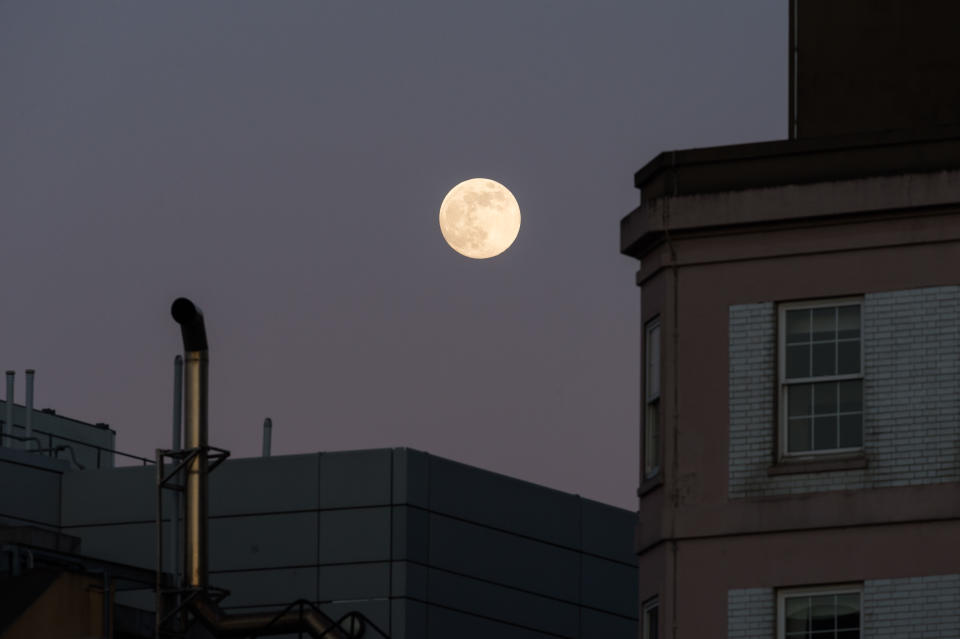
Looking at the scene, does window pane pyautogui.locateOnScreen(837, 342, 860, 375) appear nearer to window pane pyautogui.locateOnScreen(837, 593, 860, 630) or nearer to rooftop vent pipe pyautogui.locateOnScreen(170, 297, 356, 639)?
window pane pyautogui.locateOnScreen(837, 593, 860, 630)

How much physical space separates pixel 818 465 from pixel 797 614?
2.04m

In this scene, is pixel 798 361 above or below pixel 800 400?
above

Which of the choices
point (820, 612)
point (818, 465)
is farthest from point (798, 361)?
point (820, 612)

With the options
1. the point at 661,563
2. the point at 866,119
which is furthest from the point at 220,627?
the point at 866,119

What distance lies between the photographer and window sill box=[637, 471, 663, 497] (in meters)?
30.3

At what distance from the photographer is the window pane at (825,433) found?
2928 cm

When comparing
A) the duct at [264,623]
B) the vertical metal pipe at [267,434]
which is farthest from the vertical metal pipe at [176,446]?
the vertical metal pipe at [267,434]

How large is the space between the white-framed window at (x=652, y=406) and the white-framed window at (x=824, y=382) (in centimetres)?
207

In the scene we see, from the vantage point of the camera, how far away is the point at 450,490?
57.2 metres

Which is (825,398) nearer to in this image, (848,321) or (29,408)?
(848,321)

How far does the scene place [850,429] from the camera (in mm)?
29234

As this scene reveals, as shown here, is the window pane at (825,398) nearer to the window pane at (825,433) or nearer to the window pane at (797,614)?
the window pane at (825,433)

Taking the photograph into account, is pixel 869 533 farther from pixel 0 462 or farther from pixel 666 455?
pixel 0 462

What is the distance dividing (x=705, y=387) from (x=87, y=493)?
110 ft
